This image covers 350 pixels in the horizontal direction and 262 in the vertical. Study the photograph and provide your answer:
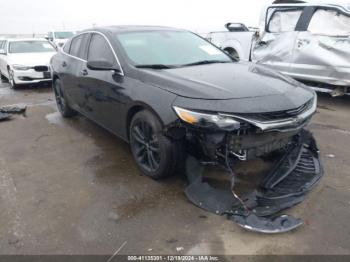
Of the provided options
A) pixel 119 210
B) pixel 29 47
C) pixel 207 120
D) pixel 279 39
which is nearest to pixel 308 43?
pixel 279 39

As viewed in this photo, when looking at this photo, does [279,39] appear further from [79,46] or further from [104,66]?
[104,66]

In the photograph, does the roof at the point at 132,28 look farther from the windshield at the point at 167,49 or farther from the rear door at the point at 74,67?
the rear door at the point at 74,67

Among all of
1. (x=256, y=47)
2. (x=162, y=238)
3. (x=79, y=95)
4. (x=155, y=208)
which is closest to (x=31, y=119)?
(x=79, y=95)

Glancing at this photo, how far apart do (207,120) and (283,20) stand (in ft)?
18.4

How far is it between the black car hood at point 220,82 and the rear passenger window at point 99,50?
73 centimetres

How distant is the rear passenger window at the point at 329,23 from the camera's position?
6605mm

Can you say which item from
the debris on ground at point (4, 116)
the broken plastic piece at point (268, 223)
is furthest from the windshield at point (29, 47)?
the broken plastic piece at point (268, 223)

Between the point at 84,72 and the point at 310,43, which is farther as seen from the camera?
the point at 310,43

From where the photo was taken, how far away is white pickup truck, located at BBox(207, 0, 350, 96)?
6465 millimetres

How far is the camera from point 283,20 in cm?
752

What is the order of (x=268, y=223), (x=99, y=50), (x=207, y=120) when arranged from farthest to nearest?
(x=99, y=50) < (x=207, y=120) < (x=268, y=223)

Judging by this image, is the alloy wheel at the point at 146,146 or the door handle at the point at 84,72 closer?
the alloy wheel at the point at 146,146

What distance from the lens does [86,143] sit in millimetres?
4992

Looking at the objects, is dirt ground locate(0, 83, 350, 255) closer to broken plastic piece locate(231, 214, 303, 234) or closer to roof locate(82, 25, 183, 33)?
broken plastic piece locate(231, 214, 303, 234)
